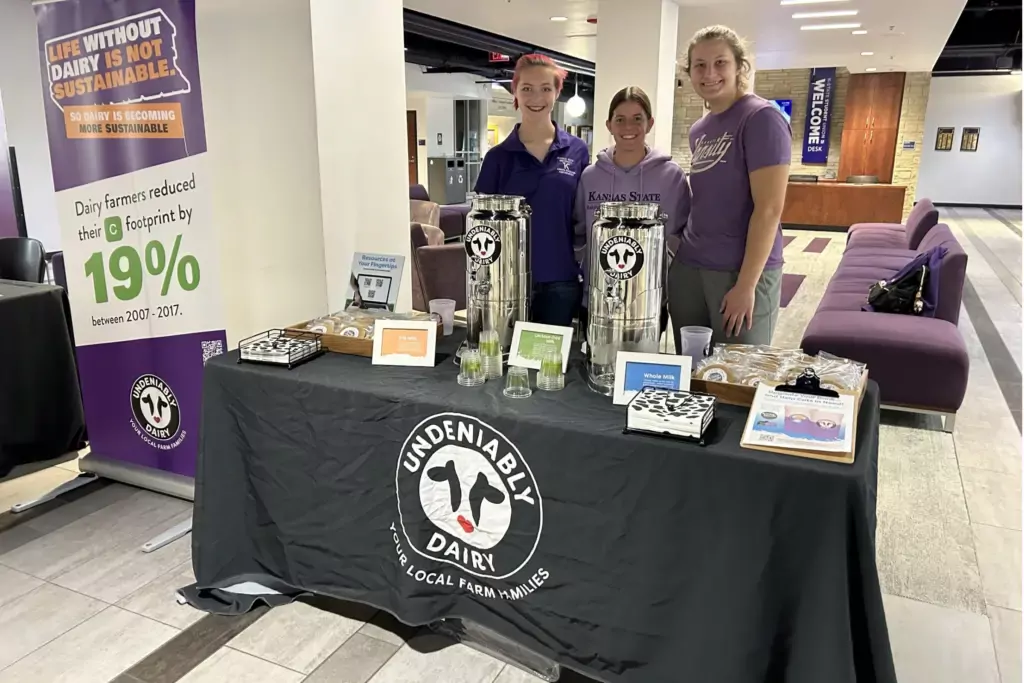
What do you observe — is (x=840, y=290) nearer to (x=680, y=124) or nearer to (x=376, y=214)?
(x=376, y=214)

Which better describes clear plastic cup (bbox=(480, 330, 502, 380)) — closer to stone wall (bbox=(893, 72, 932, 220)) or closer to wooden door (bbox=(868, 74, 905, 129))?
stone wall (bbox=(893, 72, 932, 220))

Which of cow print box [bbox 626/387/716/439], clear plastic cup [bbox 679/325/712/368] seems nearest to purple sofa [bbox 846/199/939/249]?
clear plastic cup [bbox 679/325/712/368]

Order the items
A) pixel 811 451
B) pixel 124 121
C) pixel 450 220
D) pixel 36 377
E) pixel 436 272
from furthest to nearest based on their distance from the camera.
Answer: pixel 450 220
pixel 436 272
pixel 36 377
pixel 124 121
pixel 811 451

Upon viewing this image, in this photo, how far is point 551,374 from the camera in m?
1.72

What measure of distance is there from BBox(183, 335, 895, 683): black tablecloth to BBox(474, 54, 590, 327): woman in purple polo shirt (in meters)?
0.51

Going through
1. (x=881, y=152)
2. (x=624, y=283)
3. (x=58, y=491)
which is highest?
(x=881, y=152)

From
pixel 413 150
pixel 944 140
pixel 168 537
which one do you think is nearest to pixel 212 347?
pixel 168 537

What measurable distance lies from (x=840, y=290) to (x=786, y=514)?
3.78 meters

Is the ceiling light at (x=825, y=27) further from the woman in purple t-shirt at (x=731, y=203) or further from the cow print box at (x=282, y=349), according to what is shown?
the cow print box at (x=282, y=349)

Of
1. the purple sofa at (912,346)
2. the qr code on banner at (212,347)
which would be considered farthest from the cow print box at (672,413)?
the purple sofa at (912,346)

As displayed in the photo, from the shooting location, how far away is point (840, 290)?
4.70m

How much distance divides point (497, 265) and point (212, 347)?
1282mm

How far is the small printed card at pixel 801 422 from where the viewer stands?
1.35 m

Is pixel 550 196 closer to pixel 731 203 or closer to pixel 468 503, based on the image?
pixel 731 203
